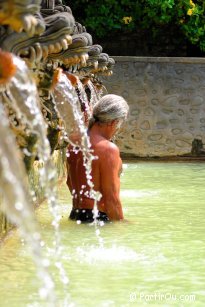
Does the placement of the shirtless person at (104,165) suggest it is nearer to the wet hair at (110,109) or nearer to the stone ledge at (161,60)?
the wet hair at (110,109)

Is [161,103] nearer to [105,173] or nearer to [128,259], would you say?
[105,173]

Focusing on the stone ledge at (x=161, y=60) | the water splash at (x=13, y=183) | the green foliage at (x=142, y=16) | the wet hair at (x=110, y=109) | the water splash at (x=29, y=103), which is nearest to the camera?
the water splash at (x=13, y=183)

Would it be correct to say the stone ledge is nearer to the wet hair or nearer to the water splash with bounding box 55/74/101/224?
the water splash with bounding box 55/74/101/224

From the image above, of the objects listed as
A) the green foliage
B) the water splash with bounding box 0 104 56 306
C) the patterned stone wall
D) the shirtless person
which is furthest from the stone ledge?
the water splash with bounding box 0 104 56 306

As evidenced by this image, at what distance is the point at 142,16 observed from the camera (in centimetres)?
1566

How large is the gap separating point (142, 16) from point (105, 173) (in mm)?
9639

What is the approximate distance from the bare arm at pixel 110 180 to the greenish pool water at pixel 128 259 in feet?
0.46

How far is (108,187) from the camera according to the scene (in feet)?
20.9

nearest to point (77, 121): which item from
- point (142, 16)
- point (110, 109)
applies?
point (110, 109)

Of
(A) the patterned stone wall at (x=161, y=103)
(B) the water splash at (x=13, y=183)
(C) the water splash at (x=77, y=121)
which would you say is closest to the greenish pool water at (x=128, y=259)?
(C) the water splash at (x=77, y=121)

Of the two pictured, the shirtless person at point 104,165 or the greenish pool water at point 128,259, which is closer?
the greenish pool water at point 128,259

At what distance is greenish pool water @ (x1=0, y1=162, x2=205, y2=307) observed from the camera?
4383 mm

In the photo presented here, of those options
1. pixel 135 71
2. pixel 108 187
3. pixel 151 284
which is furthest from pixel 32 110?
pixel 135 71

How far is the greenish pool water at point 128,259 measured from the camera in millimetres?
4383
